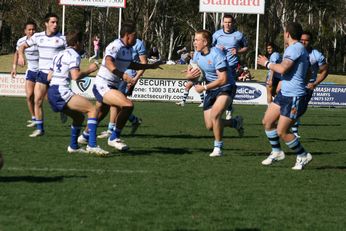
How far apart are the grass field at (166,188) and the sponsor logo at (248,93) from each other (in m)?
19.9

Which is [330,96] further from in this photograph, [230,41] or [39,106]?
[39,106]

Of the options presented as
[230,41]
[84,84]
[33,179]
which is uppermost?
[230,41]

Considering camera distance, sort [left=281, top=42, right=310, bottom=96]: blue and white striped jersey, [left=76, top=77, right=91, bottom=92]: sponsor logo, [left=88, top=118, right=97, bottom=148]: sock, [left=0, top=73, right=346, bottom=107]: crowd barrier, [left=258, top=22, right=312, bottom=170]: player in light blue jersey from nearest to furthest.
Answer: [left=258, top=22, right=312, bottom=170]: player in light blue jersey → [left=281, top=42, right=310, bottom=96]: blue and white striped jersey → [left=88, top=118, right=97, bottom=148]: sock → [left=76, top=77, right=91, bottom=92]: sponsor logo → [left=0, top=73, right=346, bottom=107]: crowd barrier

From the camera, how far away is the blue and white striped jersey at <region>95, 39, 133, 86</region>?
13.4 m

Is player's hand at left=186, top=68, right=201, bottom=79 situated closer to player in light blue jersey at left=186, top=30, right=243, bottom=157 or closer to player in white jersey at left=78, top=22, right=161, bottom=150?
player in light blue jersey at left=186, top=30, right=243, bottom=157

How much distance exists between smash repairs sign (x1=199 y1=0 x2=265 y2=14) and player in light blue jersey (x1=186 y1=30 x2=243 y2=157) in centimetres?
3203

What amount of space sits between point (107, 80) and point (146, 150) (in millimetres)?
1323

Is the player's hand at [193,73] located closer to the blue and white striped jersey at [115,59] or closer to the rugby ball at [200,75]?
the rugby ball at [200,75]

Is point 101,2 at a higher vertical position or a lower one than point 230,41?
higher

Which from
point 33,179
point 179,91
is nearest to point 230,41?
point 33,179

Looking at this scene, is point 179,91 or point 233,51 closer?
point 233,51

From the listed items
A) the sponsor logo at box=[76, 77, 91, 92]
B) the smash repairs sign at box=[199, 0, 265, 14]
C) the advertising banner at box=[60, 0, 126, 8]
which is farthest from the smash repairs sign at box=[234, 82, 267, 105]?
the advertising banner at box=[60, 0, 126, 8]

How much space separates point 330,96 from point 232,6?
1153 cm

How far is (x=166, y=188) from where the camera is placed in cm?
968
